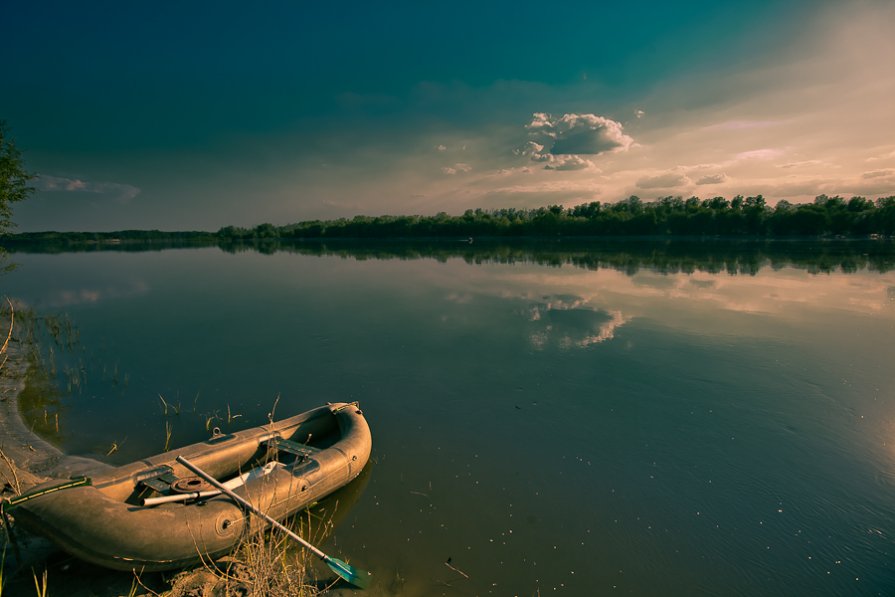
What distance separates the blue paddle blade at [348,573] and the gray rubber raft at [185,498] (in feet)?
2.58

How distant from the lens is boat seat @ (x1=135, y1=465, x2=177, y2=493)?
453 centimetres

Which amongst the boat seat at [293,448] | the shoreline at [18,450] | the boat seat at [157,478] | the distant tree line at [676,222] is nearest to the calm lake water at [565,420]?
the shoreline at [18,450]

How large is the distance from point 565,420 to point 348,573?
4.86 meters

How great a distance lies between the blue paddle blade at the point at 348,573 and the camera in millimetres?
4152

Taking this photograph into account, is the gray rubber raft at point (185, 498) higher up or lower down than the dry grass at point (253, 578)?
higher up

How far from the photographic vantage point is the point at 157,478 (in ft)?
15.3

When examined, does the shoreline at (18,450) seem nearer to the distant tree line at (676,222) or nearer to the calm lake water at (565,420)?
the calm lake water at (565,420)

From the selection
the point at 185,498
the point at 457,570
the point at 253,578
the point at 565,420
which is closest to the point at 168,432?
the point at 185,498

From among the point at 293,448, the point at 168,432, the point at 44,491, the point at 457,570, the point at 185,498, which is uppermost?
the point at 44,491

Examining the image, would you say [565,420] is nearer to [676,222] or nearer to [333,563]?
[333,563]

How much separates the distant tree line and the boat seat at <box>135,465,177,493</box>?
290 feet

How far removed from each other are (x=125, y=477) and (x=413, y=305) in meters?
14.4

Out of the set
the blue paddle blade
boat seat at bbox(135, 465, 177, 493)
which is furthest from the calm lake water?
boat seat at bbox(135, 465, 177, 493)

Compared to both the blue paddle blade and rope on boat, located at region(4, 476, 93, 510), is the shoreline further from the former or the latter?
the blue paddle blade
